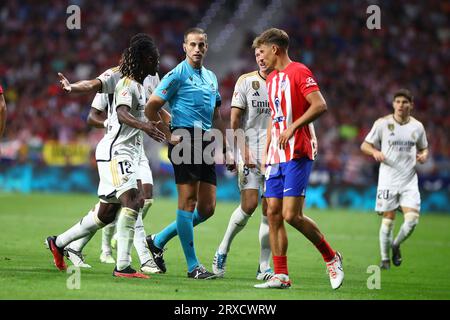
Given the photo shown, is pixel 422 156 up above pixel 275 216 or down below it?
above

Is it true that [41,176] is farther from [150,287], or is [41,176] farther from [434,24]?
[150,287]

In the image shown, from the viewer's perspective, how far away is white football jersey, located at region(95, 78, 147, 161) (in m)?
9.41

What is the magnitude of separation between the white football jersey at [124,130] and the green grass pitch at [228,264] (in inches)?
55.3

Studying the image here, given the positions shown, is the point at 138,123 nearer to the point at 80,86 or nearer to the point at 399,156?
the point at 80,86

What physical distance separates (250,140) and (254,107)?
420 mm

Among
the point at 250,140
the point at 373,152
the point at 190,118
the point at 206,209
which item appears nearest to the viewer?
the point at 190,118

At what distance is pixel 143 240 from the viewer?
34.2ft

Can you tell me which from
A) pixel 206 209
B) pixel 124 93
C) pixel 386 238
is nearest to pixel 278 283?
pixel 206 209

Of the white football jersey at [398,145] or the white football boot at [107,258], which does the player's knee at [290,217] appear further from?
→ the white football jersey at [398,145]

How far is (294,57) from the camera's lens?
110 feet

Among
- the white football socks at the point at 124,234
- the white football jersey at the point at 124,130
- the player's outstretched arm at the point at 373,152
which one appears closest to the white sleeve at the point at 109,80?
the white football jersey at the point at 124,130

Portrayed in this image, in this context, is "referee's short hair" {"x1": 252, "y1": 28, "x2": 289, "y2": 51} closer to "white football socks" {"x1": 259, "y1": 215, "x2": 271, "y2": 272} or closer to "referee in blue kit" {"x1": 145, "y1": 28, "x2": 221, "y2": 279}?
"referee in blue kit" {"x1": 145, "y1": 28, "x2": 221, "y2": 279}
